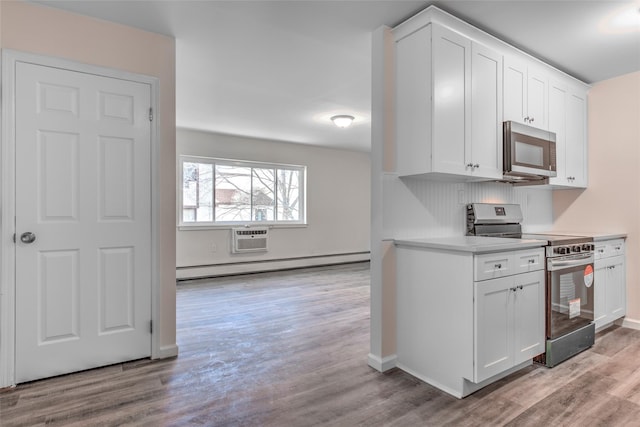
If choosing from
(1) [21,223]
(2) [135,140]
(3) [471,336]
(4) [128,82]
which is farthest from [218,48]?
(3) [471,336]

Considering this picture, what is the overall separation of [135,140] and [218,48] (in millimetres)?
1013

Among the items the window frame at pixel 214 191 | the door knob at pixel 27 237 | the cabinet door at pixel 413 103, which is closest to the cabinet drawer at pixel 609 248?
the cabinet door at pixel 413 103

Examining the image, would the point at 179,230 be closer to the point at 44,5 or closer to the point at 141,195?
the point at 141,195

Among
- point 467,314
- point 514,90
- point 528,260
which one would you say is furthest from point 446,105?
point 467,314

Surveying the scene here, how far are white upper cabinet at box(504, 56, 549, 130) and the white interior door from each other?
2.78 meters

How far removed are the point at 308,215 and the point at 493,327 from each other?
196 inches

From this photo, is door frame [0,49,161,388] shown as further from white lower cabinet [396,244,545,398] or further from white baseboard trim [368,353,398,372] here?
white lower cabinet [396,244,545,398]

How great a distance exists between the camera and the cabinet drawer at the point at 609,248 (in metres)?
2.99

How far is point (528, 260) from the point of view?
2295 mm

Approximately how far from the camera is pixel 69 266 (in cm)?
231

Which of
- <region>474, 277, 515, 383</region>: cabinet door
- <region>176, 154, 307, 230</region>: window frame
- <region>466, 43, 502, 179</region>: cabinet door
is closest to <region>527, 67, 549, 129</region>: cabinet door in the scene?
<region>466, 43, 502, 179</region>: cabinet door

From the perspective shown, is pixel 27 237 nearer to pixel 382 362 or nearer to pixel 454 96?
pixel 382 362

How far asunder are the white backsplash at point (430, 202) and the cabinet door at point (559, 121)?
406 mm

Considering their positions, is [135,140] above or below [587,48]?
below
